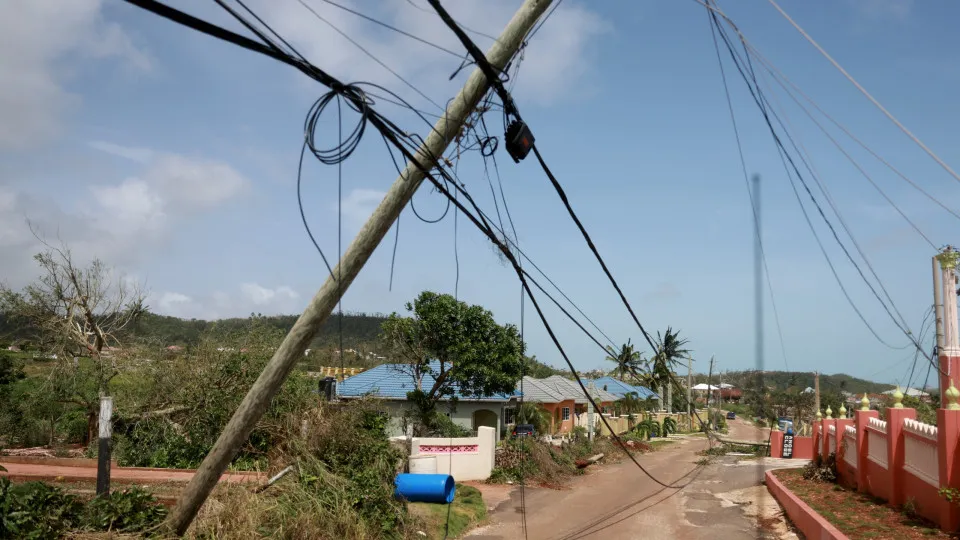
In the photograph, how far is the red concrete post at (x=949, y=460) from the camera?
11.0 metres

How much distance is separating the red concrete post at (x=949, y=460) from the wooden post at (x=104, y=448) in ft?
39.0

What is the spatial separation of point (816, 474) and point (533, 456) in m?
8.43

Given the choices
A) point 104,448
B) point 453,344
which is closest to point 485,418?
point 453,344

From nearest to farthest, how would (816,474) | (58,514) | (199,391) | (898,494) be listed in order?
(58,514) < (898,494) < (199,391) < (816,474)

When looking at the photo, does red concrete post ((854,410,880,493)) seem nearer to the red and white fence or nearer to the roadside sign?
the red and white fence

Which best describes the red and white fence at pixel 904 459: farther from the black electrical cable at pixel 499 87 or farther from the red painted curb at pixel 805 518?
the black electrical cable at pixel 499 87

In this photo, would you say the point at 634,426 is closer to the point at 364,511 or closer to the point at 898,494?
the point at 898,494

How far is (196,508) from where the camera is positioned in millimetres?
6594

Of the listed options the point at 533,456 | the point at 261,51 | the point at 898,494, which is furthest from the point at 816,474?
the point at 261,51

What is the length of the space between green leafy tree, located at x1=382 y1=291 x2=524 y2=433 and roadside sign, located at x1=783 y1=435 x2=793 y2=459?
11780mm

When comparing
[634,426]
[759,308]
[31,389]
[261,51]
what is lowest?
[634,426]

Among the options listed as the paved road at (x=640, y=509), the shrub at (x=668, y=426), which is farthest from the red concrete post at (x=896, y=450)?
the shrub at (x=668, y=426)

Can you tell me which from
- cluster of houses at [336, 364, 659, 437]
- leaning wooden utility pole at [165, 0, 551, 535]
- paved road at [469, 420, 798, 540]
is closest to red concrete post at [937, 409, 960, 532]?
paved road at [469, 420, 798, 540]

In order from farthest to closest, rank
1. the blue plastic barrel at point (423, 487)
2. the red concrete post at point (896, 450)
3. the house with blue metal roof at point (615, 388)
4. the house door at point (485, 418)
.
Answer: the house with blue metal roof at point (615, 388), the house door at point (485, 418), the blue plastic barrel at point (423, 487), the red concrete post at point (896, 450)
